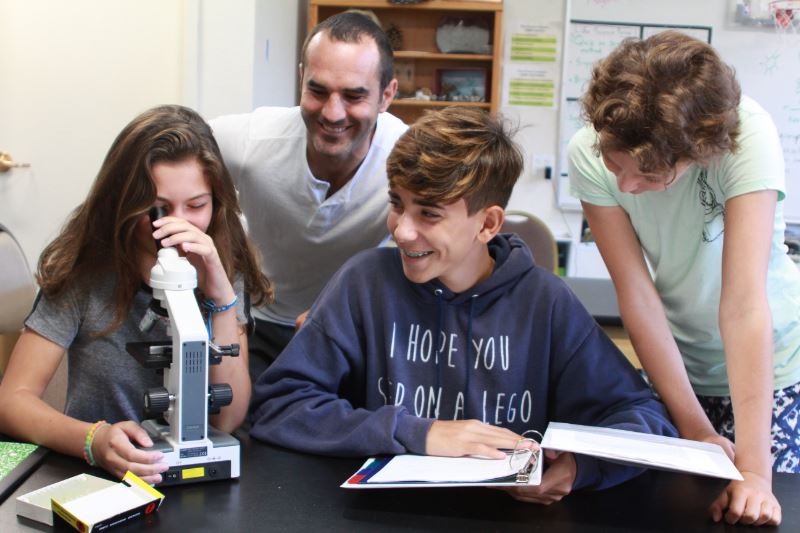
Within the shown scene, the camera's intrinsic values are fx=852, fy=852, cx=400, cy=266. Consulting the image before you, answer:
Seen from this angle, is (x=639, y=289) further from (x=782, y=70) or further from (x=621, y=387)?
(x=782, y=70)

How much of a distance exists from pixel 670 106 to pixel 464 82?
3.68 metres

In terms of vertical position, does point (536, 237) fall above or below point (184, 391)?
below

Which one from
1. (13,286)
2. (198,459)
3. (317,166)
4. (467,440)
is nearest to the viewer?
(198,459)

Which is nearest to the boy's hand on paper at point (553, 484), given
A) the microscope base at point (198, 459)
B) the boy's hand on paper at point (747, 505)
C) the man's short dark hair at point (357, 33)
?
the boy's hand on paper at point (747, 505)

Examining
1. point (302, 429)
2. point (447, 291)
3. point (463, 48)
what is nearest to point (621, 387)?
point (447, 291)

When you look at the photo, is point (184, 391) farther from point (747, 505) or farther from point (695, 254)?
point (695, 254)

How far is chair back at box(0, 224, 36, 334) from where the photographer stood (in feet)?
6.02

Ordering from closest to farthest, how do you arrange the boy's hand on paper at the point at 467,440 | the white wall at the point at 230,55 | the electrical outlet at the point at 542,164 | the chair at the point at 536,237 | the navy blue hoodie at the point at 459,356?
the boy's hand on paper at the point at 467,440 < the navy blue hoodie at the point at 459,356 < the chair at the point at 536,237 < the white wall at the point at 230,55 < the electrical outlet at the point at 542,164

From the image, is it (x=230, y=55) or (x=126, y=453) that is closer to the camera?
(x=126, y=453)

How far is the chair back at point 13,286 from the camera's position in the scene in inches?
72.2

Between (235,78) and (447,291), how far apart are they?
252 centimetres

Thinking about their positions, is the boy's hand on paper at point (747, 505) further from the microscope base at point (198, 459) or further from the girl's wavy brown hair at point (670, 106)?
the microscope base at point (198, 459)

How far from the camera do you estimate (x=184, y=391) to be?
3.57ft

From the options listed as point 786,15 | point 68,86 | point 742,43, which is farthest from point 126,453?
point 786,15
